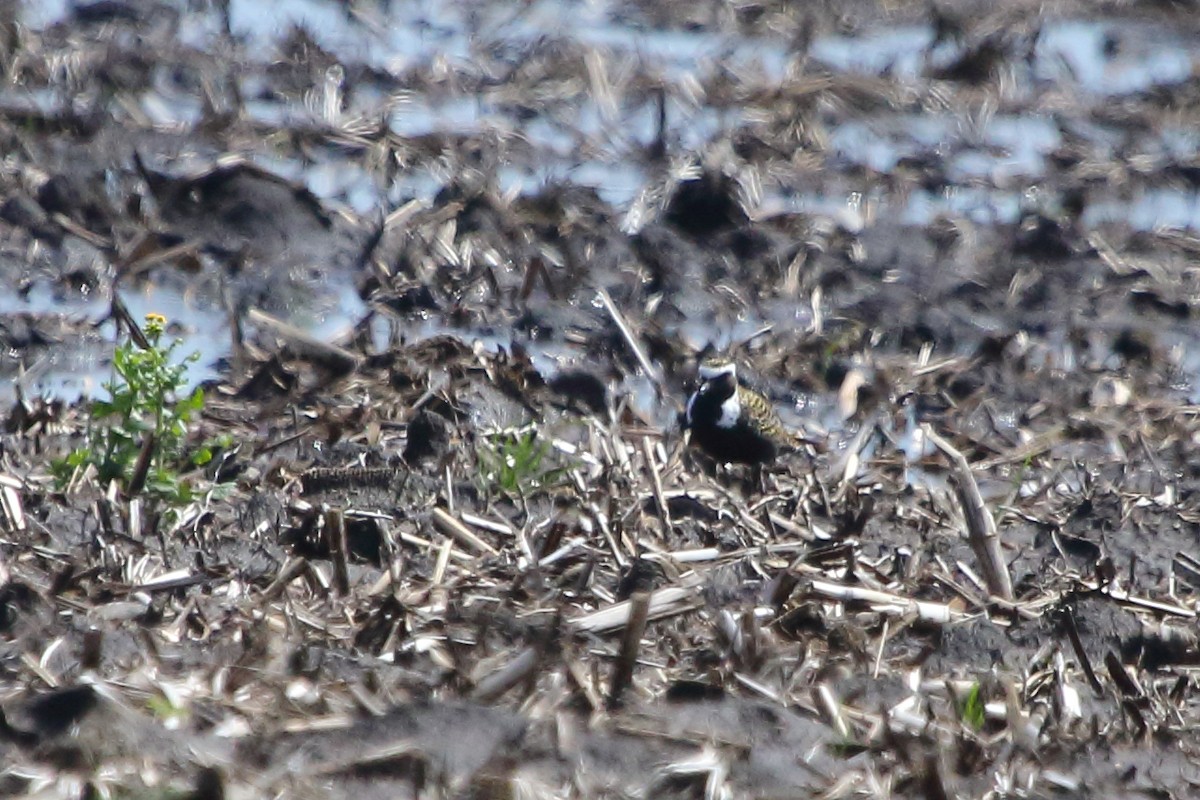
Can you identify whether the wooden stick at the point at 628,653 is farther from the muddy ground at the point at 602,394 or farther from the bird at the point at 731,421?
the bird at the point at 731,421

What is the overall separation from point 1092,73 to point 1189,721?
27.6 feet

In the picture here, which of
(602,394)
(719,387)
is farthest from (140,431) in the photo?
(719,387)

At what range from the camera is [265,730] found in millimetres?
4941

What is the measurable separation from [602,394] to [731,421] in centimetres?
88

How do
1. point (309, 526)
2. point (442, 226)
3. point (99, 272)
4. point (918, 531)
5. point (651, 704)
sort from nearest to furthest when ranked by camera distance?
point (651, 704), point (309, 526), point (918, 531), point (99, 272), point (442, 226)

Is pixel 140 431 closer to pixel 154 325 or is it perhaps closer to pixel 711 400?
pixel 154 325

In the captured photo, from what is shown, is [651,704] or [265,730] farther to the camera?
[651,704]

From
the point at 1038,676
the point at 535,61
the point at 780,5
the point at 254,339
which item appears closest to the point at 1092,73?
the point at 780,5

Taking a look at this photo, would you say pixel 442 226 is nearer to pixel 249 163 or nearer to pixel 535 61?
pixel 249 163

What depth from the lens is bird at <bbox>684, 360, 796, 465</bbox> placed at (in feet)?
25.5

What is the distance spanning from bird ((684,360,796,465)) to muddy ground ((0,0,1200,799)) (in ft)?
0.33

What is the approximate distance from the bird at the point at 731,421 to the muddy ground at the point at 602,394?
10cm

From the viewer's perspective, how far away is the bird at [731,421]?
7.79 m

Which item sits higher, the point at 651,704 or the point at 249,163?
the point at 651,704
